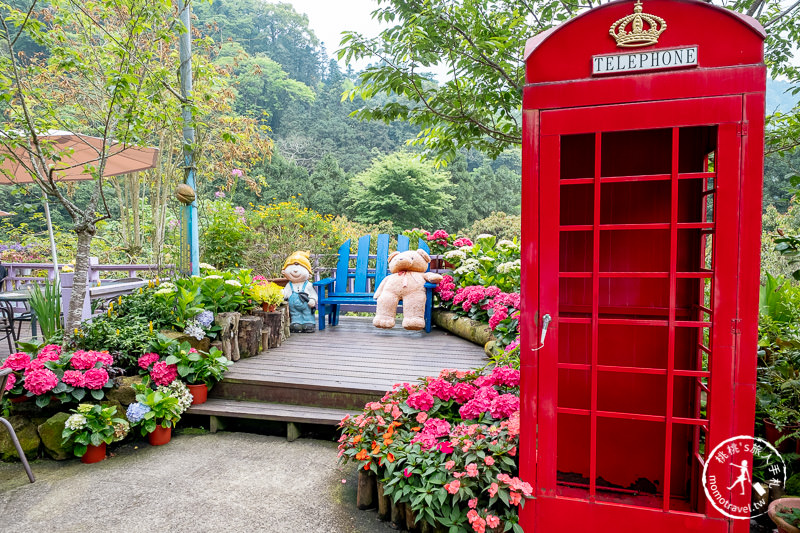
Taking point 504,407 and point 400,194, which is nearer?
point 504,407

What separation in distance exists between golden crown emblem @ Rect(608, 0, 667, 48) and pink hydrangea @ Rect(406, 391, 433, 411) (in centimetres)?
204

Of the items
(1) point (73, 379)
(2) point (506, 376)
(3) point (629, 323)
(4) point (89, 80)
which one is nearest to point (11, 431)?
(1) point (73, 379)

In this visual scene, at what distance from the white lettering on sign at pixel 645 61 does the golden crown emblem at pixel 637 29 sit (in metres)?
0.04

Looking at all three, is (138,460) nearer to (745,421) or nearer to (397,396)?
(397,396)

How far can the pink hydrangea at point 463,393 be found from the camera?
2770 millimetres

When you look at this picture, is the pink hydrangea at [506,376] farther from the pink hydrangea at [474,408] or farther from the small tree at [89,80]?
the small tree at [89,80]

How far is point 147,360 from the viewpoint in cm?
350

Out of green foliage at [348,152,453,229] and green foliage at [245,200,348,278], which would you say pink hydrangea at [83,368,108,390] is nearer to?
green foliage at [245,200,348,278]

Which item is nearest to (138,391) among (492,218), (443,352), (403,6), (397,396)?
(397,396)

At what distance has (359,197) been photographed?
19.9 metres

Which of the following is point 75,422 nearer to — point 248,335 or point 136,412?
point 136,412

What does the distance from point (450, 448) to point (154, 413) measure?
224 cm

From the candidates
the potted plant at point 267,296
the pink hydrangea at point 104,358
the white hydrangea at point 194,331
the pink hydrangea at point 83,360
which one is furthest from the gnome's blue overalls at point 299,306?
the pink hydrangea at point 83,360

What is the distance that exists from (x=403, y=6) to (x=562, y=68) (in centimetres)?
244
